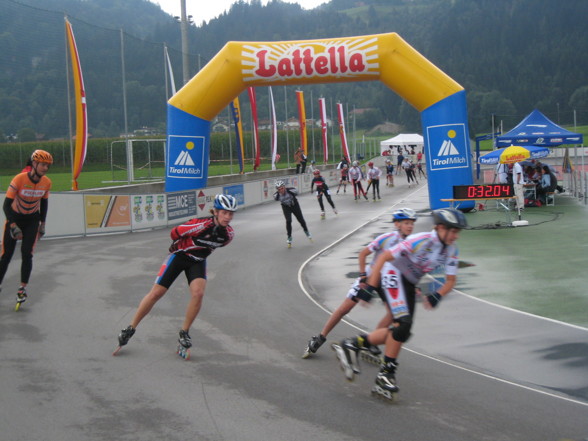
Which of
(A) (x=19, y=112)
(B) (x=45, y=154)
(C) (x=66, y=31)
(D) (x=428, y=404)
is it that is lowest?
(D) (x=428, y=404)

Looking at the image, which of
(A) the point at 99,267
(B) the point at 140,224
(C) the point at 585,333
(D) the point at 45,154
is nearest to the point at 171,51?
(B) the point at 140,224

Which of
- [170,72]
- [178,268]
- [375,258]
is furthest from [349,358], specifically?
[170,72]

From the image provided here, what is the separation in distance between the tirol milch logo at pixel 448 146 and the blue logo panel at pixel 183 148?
314 inches

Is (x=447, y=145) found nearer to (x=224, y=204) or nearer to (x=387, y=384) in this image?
(x=224, y=204)

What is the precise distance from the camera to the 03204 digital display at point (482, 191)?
2020cm

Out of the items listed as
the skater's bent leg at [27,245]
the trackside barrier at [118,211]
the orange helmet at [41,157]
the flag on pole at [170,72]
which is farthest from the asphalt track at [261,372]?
the flag on pole at [170,72]

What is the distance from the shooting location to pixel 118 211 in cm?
2019

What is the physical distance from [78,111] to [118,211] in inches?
193

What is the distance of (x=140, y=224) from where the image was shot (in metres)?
21.0

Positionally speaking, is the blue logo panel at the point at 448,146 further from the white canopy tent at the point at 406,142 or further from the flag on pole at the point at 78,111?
the white canopy tent at the point at 406,142

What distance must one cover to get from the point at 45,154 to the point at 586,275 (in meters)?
A: 9.07

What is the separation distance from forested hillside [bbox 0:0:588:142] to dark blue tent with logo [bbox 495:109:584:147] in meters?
15.1

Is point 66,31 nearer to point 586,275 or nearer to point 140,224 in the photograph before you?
point 140,224

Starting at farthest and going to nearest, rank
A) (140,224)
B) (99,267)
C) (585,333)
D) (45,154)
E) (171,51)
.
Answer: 1. (171,51)
2. (140,224)
3. (99,267)
4. (45,154)
5. (585,333)
